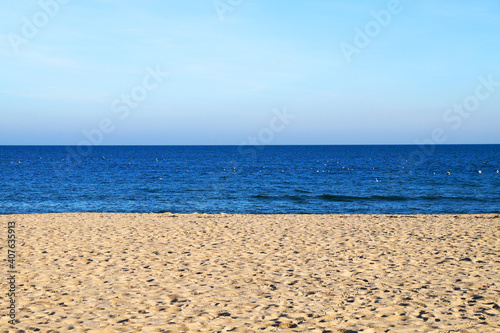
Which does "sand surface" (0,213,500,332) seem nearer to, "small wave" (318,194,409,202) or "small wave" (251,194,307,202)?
"small wave" (318,194,409,202)

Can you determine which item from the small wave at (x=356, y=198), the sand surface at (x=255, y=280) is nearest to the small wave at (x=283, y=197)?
the small wave at (x=356, y=198)

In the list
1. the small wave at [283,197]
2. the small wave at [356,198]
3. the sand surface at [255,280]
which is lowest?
the small wave at [283,197]

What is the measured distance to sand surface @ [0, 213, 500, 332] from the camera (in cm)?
600

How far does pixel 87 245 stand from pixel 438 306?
918 centimetres

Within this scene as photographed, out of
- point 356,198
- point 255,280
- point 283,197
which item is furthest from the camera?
point 283,197

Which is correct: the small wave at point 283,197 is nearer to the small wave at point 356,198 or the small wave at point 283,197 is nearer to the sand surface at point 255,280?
the small wave at point 356,198

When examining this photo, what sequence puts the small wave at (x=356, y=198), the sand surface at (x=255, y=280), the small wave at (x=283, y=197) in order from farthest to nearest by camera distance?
the small wave at (x=283, y=197) → the small wave at (x=356, y=198) → the sand surface at (x=255, y=280)

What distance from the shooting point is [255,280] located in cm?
820

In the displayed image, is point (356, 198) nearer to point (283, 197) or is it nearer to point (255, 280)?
point (283, 197)

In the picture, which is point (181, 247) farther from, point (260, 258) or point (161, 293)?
point (161, 293)

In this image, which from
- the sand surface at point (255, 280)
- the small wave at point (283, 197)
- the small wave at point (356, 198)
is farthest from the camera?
the small wave at point (283, 197)

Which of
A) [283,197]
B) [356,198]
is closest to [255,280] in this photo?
[283,197]

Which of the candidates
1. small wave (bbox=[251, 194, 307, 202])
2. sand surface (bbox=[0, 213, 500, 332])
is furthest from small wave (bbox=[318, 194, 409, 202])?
sand surface (bbox=[0, 213, 500, 332])

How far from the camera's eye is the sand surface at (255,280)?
600 centimetres
